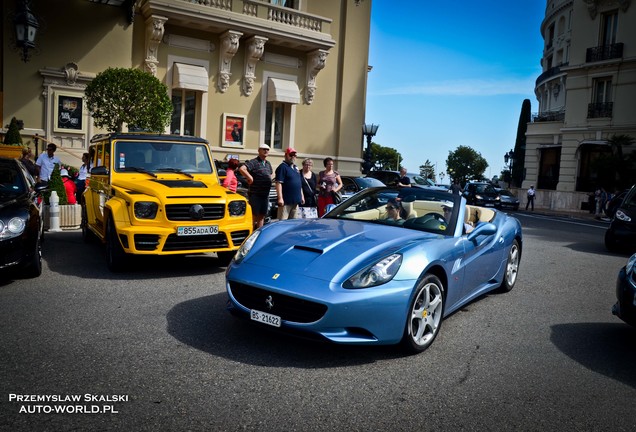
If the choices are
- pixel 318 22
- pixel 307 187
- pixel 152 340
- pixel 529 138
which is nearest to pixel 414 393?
pixel 152 340

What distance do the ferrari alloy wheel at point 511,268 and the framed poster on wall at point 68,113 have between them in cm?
1622

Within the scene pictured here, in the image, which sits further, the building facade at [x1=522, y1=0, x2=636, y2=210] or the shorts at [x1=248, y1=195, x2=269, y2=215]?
the building facade at [x1=522, y1=0, x2=636, y2=210]

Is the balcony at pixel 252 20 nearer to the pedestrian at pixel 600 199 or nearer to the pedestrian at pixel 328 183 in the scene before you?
the pedestrian at pixel 328 183

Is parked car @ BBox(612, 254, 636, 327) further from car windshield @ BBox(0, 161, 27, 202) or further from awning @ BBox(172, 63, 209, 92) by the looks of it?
awning @ BBox(172, 63, 209, 92)

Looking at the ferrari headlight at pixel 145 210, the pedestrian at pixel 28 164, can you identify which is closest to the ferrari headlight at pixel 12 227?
the ferrari headlight at pixel 145 210

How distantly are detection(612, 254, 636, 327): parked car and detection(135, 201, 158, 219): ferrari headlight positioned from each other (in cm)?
549

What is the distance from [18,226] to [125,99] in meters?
10.3

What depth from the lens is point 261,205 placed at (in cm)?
1033

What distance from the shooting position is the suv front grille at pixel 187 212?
7.46 meters

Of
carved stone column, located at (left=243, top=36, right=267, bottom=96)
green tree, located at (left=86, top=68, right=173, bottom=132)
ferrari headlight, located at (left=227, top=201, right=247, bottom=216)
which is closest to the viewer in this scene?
ferrari headlight, located at (left=227, top=201, right=247, bottom=216)

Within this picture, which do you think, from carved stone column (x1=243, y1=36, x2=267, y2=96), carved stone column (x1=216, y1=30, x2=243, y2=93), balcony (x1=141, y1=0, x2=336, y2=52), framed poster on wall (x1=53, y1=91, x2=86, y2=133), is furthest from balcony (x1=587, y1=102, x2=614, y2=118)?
framed poster on wall (x1=53, y1=91, x2=86, y2=133)

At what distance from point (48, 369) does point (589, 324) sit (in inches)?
209

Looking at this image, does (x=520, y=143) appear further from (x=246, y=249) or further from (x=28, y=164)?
(x=246, y=249)

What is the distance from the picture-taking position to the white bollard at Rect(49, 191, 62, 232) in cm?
1172
